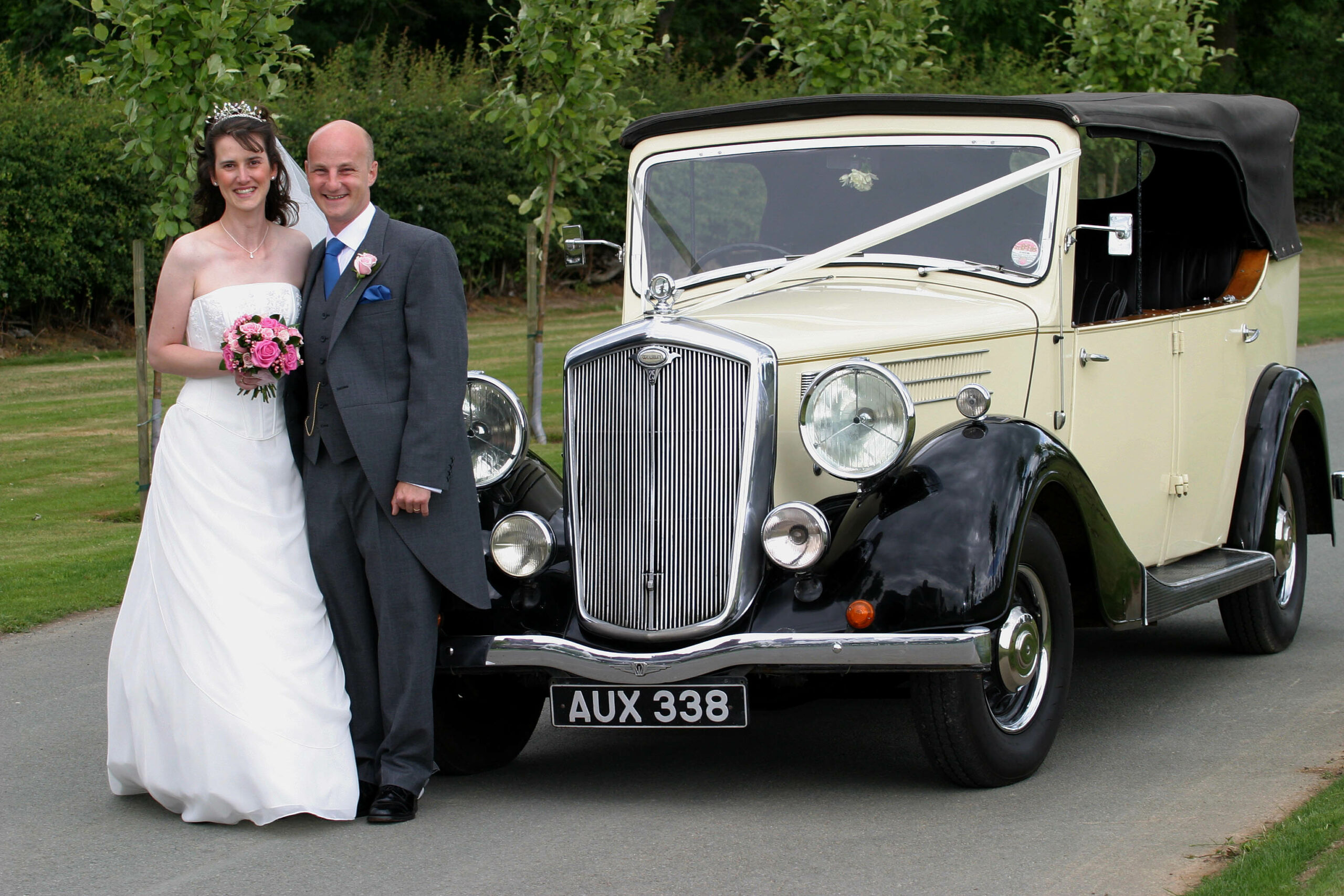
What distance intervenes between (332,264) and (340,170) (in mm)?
300

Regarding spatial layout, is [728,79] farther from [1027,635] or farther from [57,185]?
[1027,635]

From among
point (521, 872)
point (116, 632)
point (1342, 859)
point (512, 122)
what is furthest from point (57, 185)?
point (1342, 859)

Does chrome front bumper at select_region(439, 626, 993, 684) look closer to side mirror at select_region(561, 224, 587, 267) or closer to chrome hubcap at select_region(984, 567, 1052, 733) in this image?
chrome hubcap at select_region(984, 567, 1052, 733)

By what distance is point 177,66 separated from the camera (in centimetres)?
948

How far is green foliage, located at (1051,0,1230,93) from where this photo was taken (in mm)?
18250

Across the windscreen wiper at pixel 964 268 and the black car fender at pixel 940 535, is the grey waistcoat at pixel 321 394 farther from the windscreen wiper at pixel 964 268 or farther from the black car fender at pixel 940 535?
the windscreen wiper at pixel 964 268

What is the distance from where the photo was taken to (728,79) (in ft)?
95.1

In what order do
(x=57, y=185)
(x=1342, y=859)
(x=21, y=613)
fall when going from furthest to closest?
1. (x=57, y=185)
2. (x=21, y=613)
3. (x=1342, y=859)

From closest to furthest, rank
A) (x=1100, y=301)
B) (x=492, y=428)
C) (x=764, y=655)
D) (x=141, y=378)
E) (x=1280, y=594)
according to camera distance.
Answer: (x=764, y=655), (x=492, y=428), (x=1100, y=301), (x=1280, y=594), (x=141, y=378)

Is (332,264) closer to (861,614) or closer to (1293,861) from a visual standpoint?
(861,614)

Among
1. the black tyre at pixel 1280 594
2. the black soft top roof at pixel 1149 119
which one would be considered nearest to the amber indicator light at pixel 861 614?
the black soft top roof at pixel 1149 119

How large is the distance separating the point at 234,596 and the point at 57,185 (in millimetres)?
15591

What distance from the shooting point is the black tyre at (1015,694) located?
472 centimetres

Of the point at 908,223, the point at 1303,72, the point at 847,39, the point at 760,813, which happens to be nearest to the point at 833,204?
the point at 908,223
